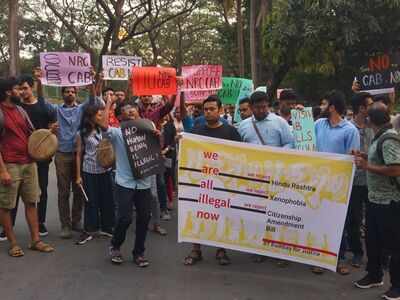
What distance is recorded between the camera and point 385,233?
187 inches

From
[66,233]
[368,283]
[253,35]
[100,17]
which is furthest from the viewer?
[100,17]

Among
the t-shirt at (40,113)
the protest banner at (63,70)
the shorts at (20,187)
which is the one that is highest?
the protest banner at (63,70)

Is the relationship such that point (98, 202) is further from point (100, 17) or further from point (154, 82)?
point (100, 17)

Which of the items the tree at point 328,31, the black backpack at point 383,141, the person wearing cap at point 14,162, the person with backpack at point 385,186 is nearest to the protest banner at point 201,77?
the person wearing cap at point 14,162

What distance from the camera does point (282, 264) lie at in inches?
223

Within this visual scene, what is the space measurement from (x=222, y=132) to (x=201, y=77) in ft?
8.82

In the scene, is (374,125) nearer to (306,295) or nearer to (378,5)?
(306,295)

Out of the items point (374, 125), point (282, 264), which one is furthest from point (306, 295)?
point (374, 125)

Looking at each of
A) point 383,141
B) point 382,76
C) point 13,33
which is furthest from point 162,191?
point 13,33

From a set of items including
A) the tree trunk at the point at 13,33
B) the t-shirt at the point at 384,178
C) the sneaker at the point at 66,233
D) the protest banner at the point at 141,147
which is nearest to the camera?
the t-shirt at the point at 384,178

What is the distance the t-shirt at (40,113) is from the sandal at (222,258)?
2.63 m

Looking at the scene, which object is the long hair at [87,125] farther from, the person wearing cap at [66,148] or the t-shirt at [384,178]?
the t-shirt at [384,178]

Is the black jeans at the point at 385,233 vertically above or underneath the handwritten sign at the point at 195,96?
underneath

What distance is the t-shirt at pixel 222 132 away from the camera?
564 centimetres
